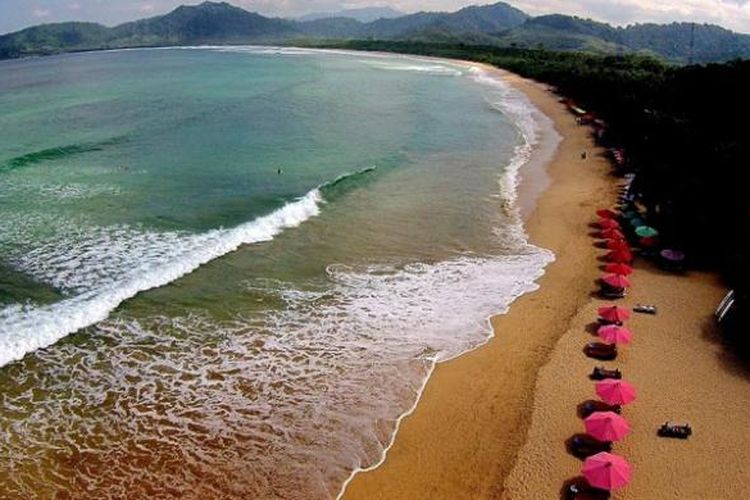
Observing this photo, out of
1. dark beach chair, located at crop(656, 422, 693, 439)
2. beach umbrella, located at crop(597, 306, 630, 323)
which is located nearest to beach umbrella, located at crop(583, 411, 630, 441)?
dark beach chair, located at crop(656, 422, 693, 439)

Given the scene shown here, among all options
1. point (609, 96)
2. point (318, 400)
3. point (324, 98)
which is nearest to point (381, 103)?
point (324, 98)

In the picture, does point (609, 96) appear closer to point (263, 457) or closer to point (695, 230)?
point (695, 230)

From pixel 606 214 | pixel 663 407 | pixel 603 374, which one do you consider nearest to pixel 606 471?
pixel 663 407

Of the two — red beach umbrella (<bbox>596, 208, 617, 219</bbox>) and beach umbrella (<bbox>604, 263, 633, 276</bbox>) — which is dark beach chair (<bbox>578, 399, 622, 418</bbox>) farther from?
red beach umbrella (<bbox>596, 208, 617, 219</bbox>)

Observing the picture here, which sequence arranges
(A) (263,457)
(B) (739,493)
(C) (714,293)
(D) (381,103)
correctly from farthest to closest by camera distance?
(D) (381,103), (C) (714,293), (A) (263,457), (B) (739,493)

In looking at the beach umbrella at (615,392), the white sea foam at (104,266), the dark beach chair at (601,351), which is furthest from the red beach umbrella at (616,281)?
the white sea foam at (104,266)

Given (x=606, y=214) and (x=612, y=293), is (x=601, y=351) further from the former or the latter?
(x=606, y=214)
